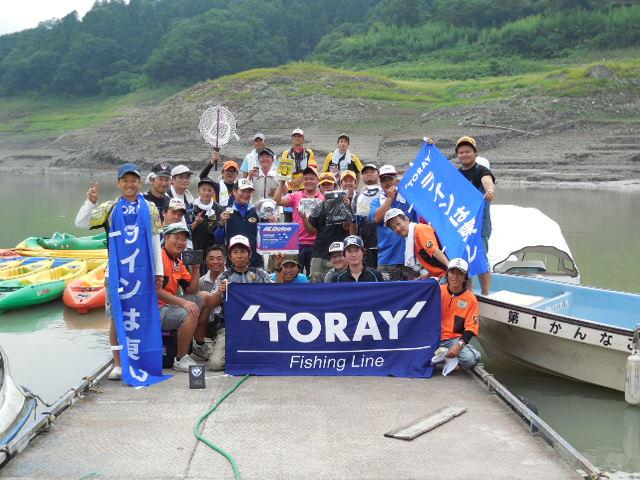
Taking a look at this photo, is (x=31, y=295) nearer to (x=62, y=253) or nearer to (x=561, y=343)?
(x=62, y=253)

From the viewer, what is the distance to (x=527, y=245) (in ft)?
39.9

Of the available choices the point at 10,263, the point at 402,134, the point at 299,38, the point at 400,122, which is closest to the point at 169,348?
the point at 10,263

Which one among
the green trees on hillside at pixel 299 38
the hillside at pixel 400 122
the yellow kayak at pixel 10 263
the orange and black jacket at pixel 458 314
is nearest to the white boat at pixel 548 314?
the orange and black jacket at pixel 458 314

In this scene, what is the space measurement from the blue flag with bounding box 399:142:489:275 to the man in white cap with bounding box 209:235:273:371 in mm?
2040

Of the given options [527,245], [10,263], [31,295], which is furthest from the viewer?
[10,263]

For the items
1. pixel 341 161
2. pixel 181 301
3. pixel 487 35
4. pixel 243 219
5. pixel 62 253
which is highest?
pixel 487 35

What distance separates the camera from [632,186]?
1535 inches

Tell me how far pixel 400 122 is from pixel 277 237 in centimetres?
4696

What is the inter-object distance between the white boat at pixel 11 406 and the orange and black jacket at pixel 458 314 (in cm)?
414

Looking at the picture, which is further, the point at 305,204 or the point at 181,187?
the point at 181,187

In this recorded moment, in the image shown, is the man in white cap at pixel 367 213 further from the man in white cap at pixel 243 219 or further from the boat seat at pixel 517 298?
the boat seat at pixel 517 298

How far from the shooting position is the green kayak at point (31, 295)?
13.8 m

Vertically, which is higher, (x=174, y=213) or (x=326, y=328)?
(x=174, y=213)

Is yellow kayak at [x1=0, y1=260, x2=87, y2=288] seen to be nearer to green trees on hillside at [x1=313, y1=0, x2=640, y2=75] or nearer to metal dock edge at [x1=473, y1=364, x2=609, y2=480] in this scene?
metal dock edge at [x1=473, y1=364, x2=609, y2=480]
